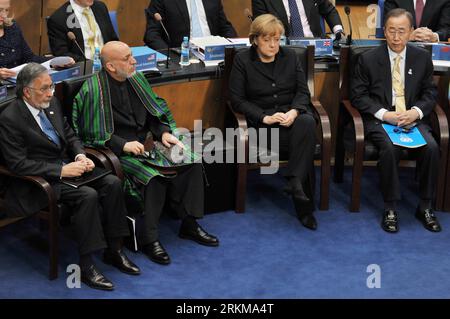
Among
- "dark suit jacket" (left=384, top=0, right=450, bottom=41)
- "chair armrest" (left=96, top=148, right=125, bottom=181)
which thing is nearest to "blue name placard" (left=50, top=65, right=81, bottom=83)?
"chair armrest" (left=96, top=148, right=125, bottom=181)

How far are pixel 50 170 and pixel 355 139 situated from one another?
1783mm

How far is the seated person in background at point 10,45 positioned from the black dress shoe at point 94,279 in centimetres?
152

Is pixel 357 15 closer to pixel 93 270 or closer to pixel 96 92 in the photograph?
pixel 96 92

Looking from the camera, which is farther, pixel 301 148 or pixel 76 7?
pixel 76 7

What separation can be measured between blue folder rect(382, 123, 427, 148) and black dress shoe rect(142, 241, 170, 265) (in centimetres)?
148

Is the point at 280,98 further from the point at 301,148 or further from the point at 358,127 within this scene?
the point at 358,127

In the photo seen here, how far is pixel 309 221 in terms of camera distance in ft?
16.2

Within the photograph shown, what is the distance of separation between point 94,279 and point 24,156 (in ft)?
2.26

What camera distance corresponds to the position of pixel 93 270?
4.22 meters

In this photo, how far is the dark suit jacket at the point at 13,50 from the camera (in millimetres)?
5098

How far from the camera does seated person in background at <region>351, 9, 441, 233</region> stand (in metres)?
Answer: 4.94

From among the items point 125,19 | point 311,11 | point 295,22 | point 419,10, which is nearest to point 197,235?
point 295,22

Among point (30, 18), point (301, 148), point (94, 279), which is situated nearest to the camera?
point (94, 279)

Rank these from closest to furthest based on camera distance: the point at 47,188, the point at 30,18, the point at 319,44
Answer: the point at 47,188, the point at 319,44, the point at 30,18
